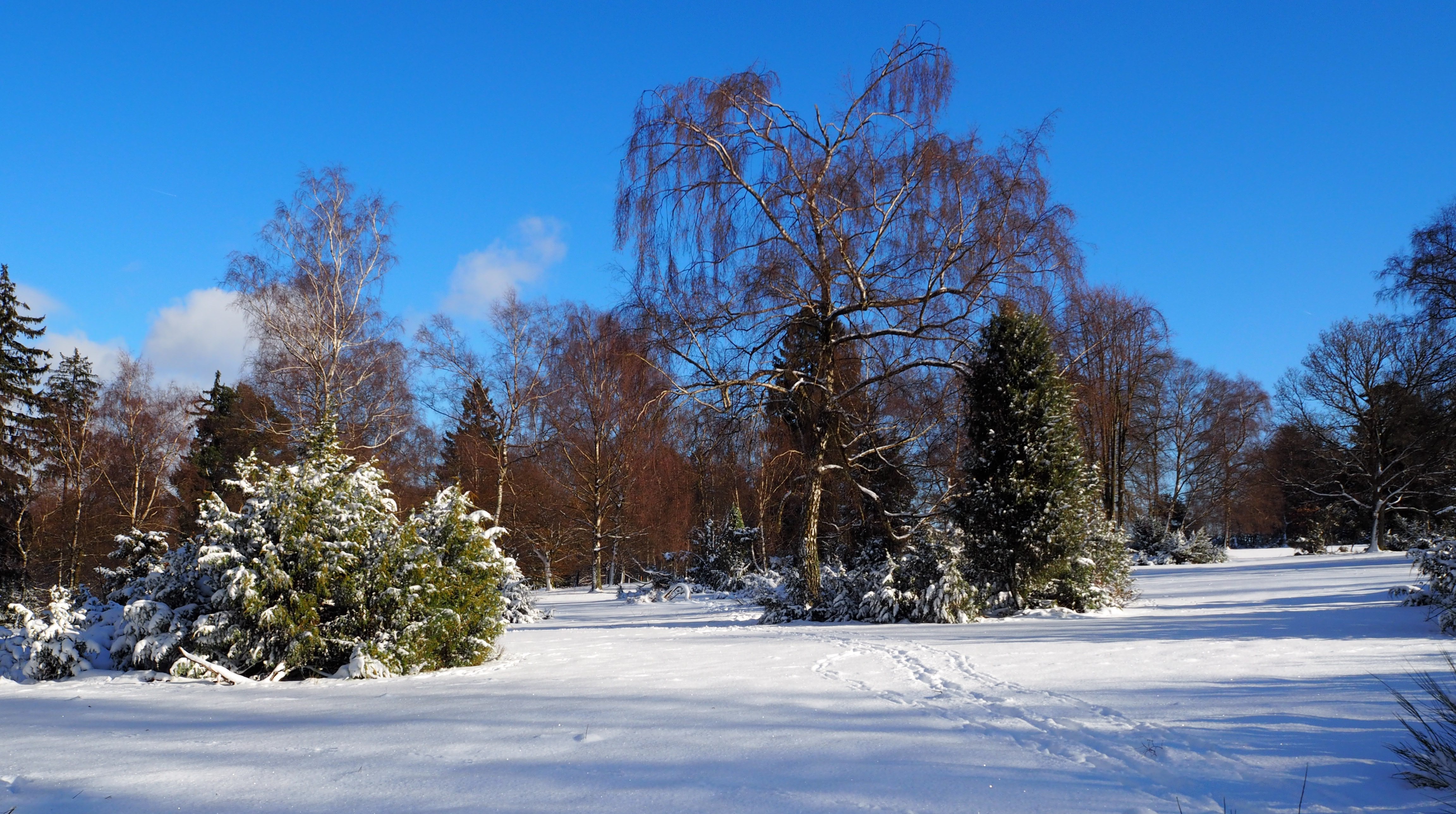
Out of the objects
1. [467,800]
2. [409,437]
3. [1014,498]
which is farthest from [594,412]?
[467,800]

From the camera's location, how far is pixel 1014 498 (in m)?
11.5

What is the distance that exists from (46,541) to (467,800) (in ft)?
104

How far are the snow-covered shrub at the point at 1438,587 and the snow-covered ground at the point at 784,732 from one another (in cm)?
26

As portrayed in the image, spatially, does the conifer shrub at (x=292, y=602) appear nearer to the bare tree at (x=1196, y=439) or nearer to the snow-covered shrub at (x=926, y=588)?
the snow-covered shrub at (x=926, y=588)

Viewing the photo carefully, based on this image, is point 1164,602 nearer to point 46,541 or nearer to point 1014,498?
point 1014,498

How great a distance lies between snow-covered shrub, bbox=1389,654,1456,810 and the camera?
3.25 metres

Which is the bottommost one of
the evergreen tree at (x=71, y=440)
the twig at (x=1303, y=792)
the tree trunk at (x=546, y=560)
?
the tree trunk at (x=546, y=560)

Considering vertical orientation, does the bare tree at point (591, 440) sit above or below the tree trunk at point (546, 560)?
above

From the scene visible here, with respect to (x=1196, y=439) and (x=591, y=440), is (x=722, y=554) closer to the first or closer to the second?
(x=591, y=440)

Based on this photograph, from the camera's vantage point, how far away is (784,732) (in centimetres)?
464

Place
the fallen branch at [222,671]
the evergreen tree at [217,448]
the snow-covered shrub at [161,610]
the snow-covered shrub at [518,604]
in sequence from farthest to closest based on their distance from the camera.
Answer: the evergreen tree at [217,448] → the snow-covered shrub at [518,604] → the snow-covered shrub at [161,610] → the fallen branch at [222,671]

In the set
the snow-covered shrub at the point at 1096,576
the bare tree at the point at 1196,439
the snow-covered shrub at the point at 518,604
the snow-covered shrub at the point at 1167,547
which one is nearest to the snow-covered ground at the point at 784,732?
the snow-covered shrub at the point at 1096,576

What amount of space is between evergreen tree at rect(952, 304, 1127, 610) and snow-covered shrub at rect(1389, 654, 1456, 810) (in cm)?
738

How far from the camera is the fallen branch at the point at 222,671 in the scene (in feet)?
24.2
